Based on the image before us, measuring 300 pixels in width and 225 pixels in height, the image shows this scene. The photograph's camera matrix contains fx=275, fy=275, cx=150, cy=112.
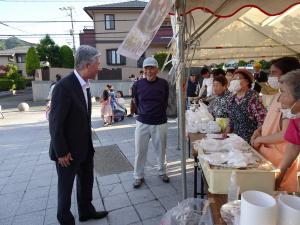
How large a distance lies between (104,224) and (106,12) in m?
25.6

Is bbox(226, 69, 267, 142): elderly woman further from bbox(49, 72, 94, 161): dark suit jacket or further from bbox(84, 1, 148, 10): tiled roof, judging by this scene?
bbox(84, 1, 148, 10): tiled roof

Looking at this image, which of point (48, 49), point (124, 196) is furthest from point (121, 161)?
point (48, 49)

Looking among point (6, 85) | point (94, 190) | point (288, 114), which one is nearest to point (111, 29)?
point (6, 85)

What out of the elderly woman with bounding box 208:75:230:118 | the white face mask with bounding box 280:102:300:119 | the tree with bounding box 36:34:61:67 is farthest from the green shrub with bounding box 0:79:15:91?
the white face mask with bounding box 280:102:300:119

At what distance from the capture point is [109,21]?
26.4 metres

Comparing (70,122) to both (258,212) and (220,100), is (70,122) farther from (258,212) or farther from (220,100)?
(220,100)

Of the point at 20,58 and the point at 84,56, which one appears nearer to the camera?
the point at 84,56

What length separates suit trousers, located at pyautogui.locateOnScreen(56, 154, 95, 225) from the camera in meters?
2.72

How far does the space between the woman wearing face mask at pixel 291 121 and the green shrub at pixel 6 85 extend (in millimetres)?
30027

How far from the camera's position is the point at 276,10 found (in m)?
2.96

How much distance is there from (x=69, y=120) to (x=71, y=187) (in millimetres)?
693

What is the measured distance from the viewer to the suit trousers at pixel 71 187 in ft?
8.91

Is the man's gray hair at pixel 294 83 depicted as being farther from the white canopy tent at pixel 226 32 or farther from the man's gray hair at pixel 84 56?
the man's gray hair at pixel 84 56

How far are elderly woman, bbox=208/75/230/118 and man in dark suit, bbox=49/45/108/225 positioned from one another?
1.95 metres
